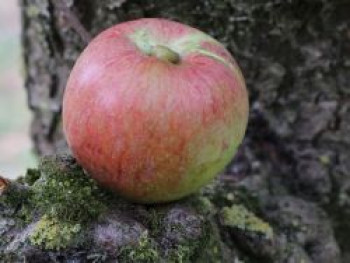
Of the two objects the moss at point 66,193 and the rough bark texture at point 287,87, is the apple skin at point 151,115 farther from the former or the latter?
the rough bark texture at point 287,87

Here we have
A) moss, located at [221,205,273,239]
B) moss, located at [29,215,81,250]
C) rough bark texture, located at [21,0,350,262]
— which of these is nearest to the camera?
moss, located at [29,215,81,250]

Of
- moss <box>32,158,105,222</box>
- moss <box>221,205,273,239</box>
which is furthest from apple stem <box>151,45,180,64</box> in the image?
moss <box>221,205,273,239</box>

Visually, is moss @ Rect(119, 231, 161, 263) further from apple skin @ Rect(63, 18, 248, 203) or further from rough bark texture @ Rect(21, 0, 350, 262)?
rough bark texture @ Rect(21, 0, 350, 262)

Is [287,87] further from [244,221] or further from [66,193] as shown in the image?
[66,193]

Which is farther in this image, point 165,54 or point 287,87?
point 287,87

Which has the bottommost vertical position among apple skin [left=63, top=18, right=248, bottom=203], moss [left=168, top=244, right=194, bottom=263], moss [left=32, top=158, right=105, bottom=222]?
moss [left=168, top=244, right=194, bottom=263]

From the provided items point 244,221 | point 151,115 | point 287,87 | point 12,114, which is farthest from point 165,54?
point 12,114

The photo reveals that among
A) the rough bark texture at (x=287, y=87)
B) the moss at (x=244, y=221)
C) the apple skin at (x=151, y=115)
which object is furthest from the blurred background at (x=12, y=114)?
the apple skin at (x=151, y=115)

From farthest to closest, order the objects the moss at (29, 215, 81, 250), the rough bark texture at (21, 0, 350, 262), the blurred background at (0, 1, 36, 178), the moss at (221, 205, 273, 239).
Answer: the blurred background at (0, 1, 36, 178) → the rough bark texture at (21, 0, 350, 262) → the moss at (221, 205, 273, 239) → the moss at (29, 215, 81, 250)
